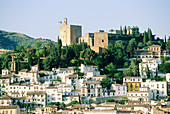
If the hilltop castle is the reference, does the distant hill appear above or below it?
above

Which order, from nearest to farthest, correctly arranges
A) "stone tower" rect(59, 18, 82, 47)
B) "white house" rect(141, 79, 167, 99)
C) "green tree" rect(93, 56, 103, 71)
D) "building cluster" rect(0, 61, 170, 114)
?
1. "building cluster" rect(0, 61, 170, 114)
2. "white house" rect(141, 79, 167, 99)
3. "green tree" rect(93, 56, 103, 71)
4. "stone tower" rect(59, 18, 82, 47)

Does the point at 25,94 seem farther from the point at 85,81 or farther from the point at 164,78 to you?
the point at 164,78

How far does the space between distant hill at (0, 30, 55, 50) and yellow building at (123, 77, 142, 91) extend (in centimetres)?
7507

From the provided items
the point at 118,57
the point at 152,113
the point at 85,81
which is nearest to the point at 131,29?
the point at 118,57

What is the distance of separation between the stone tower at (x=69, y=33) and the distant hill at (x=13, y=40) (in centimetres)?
5260

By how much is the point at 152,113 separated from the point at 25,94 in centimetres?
1781

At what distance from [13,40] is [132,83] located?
87208 millimetres

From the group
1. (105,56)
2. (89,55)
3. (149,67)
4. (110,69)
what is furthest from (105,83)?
(89,55)

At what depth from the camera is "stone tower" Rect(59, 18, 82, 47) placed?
74.4 m

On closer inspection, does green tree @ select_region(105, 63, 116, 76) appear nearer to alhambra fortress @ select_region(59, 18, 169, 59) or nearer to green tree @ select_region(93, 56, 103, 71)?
green tree @ select_region(93, 56, 103, 71)

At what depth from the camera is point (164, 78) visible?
5662 centimetres

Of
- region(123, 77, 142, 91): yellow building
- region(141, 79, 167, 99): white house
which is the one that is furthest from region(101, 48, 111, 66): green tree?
region(141, 79, 167, 99): white house

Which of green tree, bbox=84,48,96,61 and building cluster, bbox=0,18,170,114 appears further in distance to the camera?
green tree, bbox=84,48,96,61

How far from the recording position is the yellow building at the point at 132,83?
54.5m
